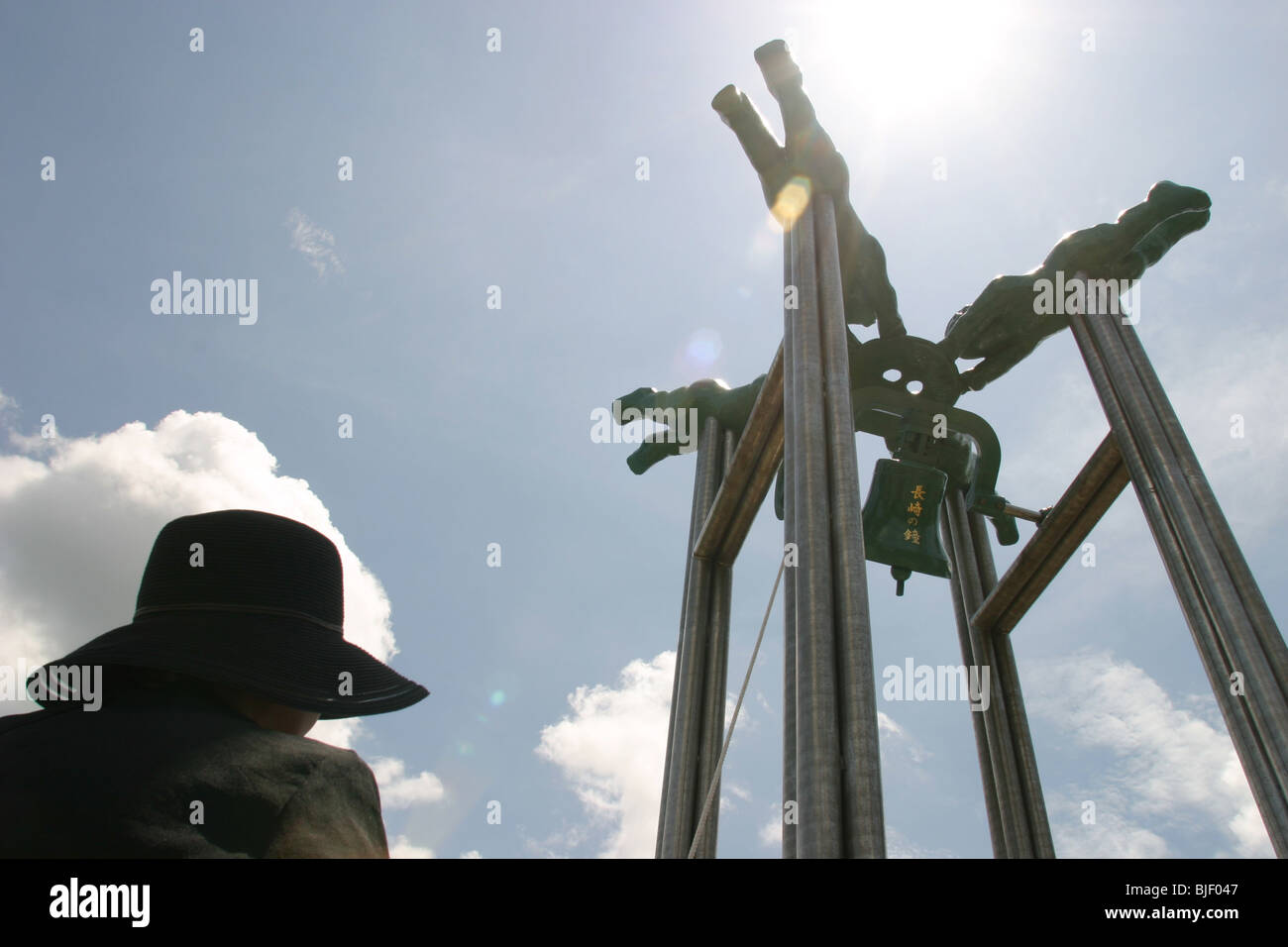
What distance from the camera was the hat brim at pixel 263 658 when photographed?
1976 mm

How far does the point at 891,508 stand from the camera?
22.9ft

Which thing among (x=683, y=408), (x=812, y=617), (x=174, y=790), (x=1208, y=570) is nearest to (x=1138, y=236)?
(x=1208, y=570)

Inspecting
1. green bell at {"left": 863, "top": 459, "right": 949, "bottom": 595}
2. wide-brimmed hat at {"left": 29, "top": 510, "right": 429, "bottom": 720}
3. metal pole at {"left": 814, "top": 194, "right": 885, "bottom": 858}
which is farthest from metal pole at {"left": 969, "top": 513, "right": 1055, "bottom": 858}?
wide-brimmed hat at {"left": 29, "top": 510, "right": 429, "bottom": 720}

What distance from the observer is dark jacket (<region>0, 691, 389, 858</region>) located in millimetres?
1528

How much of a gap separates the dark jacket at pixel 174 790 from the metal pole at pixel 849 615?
112 inches

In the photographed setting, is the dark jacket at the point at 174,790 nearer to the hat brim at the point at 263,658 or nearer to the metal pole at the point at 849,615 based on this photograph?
the hat brim at the point at 263,658

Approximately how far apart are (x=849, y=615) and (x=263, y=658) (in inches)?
128

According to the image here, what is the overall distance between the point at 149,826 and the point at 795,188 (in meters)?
6.60

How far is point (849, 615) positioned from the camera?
15.1ft

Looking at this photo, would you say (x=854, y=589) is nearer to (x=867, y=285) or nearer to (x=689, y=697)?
(x=689, y=697)

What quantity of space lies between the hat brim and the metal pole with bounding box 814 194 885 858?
2.54m

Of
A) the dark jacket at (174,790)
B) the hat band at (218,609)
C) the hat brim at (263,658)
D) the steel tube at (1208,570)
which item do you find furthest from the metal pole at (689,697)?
the dark jacket at (174,790)

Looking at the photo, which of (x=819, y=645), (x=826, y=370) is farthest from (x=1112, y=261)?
(x=819, y=645)
